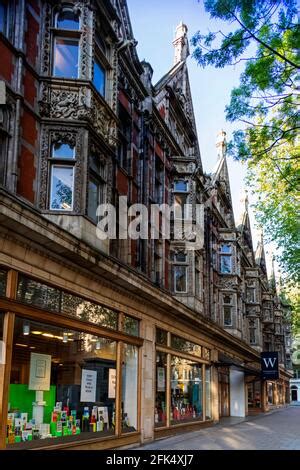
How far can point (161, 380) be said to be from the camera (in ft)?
60.2

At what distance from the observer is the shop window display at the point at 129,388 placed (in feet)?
50.0

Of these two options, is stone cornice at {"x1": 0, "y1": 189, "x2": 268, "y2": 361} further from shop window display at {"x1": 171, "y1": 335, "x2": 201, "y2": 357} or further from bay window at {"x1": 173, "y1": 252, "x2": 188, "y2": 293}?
bay window at {"x1": 173, "y1": 252, "x2": 188, "y2": 293}

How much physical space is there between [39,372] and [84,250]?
2815 millimetres

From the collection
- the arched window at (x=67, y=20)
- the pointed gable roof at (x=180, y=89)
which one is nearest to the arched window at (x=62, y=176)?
the arched window at (x=67, y=20)

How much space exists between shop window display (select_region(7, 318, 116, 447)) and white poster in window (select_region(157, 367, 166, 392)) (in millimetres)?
3789

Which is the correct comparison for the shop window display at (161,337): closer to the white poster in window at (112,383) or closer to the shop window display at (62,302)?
the shop window display at (62,302)

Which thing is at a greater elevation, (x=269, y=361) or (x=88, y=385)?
(x=269, y=361)

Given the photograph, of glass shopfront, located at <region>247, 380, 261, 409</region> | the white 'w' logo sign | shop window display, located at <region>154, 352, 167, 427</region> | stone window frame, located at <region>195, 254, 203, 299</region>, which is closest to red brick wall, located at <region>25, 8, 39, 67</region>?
shop window display, located at <region>154, 352, 167, 427</region>

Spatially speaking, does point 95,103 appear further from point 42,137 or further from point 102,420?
point 102,420

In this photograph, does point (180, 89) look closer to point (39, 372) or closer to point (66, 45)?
point (66, 45)

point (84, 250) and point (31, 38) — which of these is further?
point (31, 38)

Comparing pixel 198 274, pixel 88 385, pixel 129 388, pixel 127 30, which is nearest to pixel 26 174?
pixel 88 385

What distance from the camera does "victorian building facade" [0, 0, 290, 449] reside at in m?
11.0
